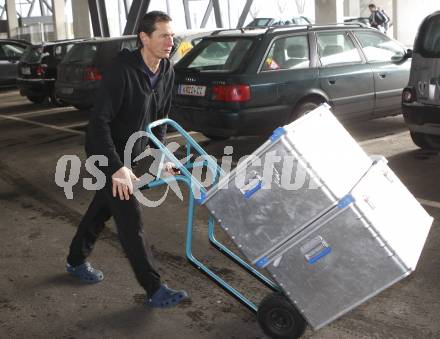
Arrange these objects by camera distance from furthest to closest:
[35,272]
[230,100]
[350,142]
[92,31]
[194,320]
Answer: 1. [92,31]
2. [230,100]
3. [35,272]
4. [194,320]
5. [350,142]

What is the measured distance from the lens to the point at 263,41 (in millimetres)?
8133

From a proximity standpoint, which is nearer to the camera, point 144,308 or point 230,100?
point 144,308

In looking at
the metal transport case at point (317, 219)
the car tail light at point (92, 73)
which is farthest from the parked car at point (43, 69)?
the metal transport case at point (317, 219)

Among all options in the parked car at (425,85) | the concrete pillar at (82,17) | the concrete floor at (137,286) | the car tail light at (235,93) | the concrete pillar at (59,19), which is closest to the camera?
the concrete floor at (137,286)

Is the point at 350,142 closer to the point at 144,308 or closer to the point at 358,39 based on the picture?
the point at 144,308

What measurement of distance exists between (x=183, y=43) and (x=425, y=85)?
469 cm

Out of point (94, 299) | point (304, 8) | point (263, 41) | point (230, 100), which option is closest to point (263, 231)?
point (94, 299)

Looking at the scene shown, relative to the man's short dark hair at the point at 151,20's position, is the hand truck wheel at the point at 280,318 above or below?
below

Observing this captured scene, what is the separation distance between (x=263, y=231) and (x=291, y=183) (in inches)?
10.5

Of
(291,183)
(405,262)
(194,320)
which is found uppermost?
(291,183)

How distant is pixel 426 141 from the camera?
7762 mm

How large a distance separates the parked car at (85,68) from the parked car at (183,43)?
1281mm

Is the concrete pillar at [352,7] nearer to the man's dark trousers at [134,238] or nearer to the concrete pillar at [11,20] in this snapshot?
the concrete pillar at [11,20]

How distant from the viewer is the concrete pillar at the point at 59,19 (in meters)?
28.7
